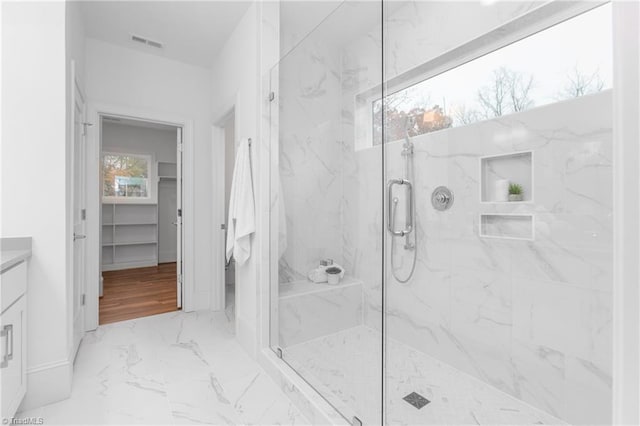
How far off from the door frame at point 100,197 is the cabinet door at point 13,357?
51.5 inches

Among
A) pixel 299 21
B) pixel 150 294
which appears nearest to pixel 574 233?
pixel 299 21

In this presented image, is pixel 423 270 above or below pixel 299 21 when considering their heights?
below

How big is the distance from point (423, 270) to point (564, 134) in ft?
3.27

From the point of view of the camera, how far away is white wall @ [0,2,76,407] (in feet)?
5.46

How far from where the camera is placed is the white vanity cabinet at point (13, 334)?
1.34m

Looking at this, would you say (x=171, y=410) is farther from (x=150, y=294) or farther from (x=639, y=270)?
(x=150, y=294)

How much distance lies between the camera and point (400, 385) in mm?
1673

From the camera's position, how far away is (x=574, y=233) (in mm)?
1362

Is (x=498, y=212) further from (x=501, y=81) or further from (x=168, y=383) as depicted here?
(x=168, y=383)

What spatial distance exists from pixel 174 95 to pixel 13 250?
218 cm

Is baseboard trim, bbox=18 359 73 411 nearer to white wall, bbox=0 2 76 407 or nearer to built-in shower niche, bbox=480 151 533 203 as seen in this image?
white wall, bbox=0 2 76 407

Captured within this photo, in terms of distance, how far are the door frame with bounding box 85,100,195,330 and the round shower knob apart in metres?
2.49

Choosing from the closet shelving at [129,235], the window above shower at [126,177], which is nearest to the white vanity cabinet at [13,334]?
the closet shelving at [129,235]

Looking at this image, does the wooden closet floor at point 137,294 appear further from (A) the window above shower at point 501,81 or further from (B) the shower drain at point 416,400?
(A) the window above shower at point 501,81
